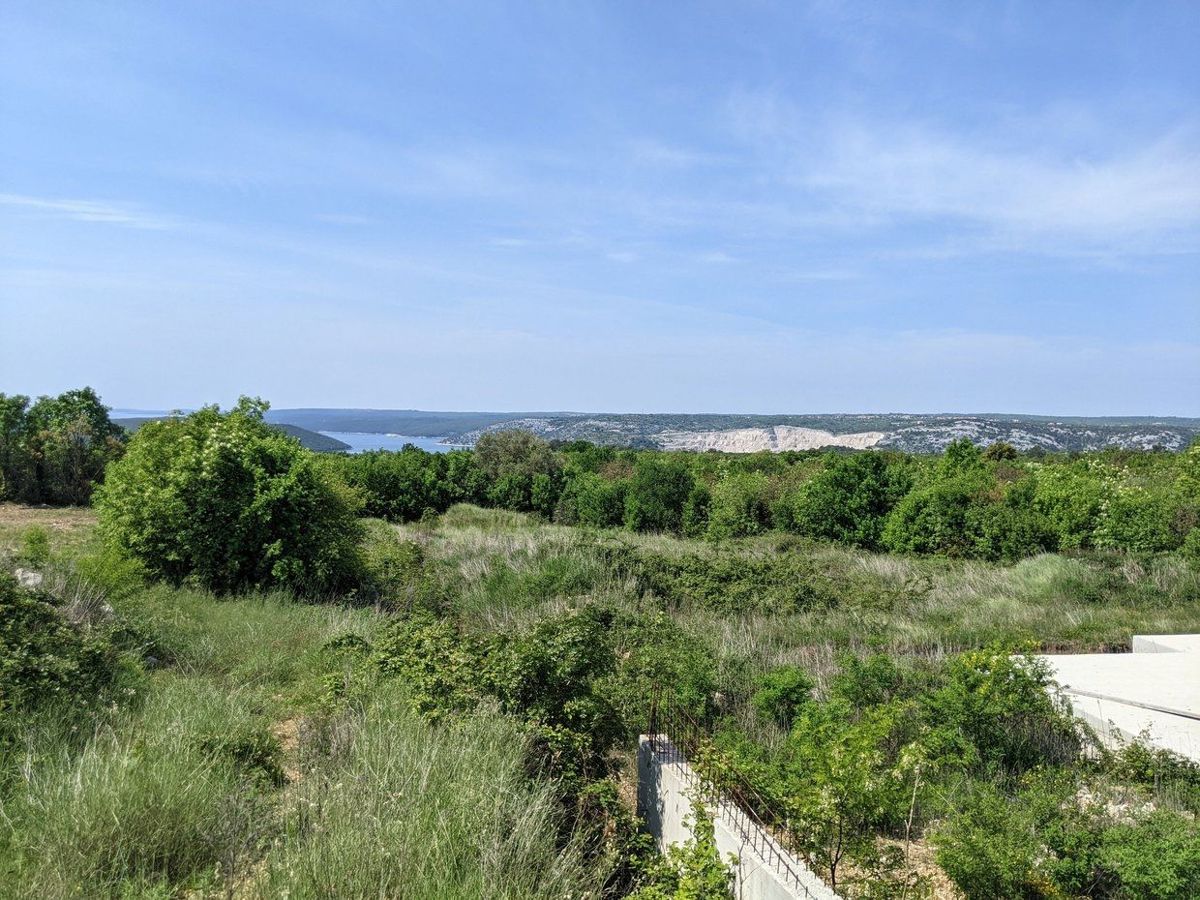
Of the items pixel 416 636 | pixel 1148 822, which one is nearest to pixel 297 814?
pixel 416 636

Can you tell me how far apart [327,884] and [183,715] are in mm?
2882

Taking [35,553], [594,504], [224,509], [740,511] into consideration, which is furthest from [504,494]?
[35,553]

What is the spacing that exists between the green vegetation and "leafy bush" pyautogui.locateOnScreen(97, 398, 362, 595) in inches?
1.8

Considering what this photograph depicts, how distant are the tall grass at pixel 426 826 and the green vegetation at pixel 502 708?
2 centimetres

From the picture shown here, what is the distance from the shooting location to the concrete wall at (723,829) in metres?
3.89

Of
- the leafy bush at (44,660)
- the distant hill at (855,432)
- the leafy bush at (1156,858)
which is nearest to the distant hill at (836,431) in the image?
the distant hill at (855,432)

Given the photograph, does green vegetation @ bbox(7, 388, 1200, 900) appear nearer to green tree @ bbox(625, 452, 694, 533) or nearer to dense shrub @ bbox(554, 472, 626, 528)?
green tree @ bbox(625, 452, 694, 533)

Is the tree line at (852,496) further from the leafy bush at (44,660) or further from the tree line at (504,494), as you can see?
the leafy bush at (44,660)

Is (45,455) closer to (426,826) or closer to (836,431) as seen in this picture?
(426,826)

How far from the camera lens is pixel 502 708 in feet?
17.9

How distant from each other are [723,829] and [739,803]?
33 cm

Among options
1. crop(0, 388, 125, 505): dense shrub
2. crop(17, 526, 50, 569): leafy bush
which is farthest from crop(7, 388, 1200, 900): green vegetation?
crop(0, 388, 125, 505): dense shrub

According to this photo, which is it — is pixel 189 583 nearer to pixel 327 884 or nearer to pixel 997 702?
pixel 327 884

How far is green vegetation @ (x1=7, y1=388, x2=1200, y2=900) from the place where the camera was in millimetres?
3750
